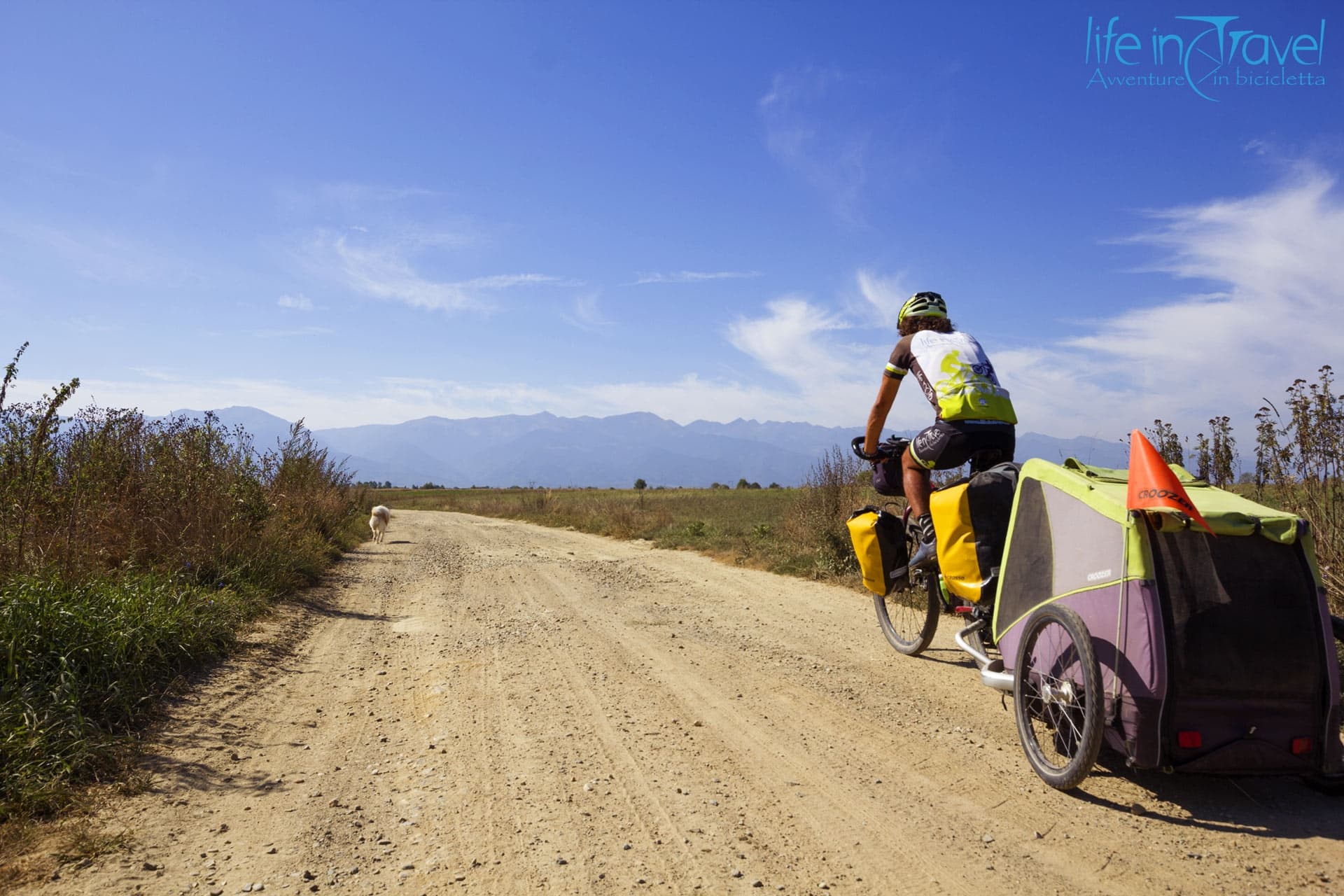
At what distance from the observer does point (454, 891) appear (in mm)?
2508

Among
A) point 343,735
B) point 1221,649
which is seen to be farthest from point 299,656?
point 1221,649

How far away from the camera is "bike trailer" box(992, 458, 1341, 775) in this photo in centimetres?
282

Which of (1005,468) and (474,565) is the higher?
(1005,468)

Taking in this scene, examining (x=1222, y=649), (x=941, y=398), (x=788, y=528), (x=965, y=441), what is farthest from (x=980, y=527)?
(x=788, y=528)

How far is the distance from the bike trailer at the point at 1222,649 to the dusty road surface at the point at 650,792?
0.33 meters

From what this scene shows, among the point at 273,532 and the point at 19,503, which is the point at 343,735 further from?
the point at 273,532

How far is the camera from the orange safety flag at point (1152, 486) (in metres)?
2.80

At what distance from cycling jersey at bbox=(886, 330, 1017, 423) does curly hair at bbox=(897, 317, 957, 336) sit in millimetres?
231

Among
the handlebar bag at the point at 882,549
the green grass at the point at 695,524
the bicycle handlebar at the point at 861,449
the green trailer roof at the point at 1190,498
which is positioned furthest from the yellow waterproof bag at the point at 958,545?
the green grass at the point at 695,524

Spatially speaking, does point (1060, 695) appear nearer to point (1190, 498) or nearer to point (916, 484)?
point (1190, 498)

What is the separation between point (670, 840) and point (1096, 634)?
1.98m

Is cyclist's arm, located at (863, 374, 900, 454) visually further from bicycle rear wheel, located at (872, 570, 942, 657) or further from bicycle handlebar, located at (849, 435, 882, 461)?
bicycle rear wheel, located at (872, 570, 942, 657)

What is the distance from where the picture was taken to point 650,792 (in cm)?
328

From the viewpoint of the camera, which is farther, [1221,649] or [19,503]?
[19,503]
